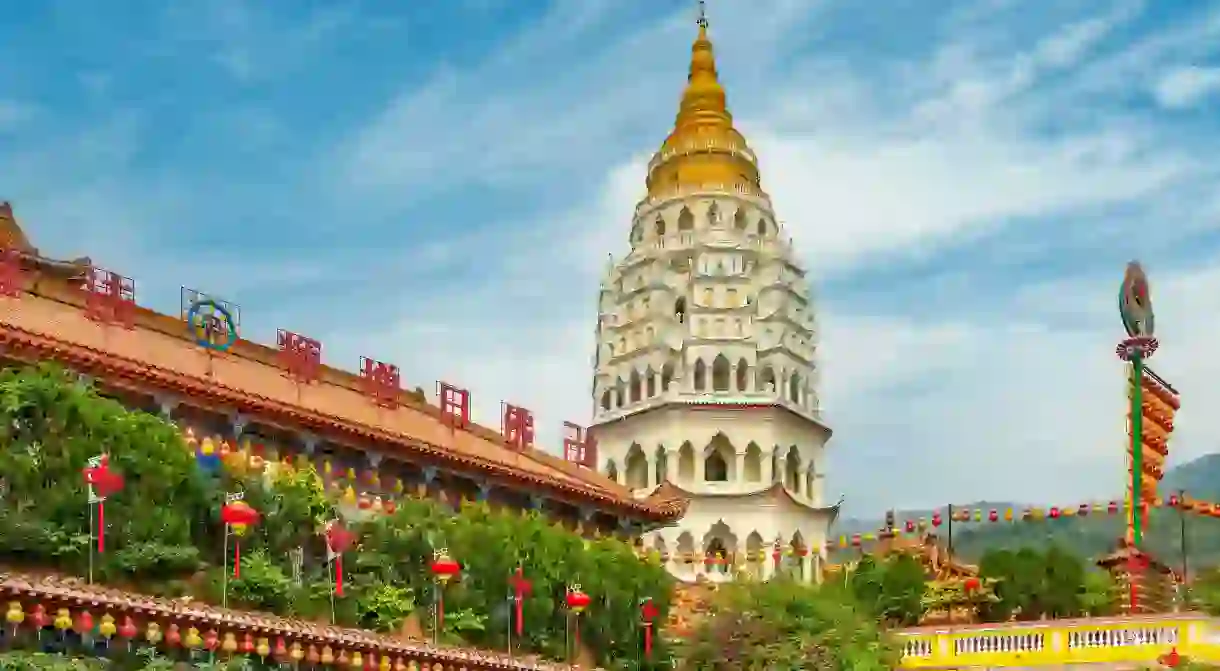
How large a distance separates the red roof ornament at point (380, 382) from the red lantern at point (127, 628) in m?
12.9

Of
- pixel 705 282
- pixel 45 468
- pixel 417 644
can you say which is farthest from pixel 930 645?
pixel 705 282

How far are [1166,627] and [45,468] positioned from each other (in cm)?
2132

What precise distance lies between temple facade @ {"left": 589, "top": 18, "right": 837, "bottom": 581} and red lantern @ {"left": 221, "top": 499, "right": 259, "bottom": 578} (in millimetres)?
29667

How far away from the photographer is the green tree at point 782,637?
33500mm

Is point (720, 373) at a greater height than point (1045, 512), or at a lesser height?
greater

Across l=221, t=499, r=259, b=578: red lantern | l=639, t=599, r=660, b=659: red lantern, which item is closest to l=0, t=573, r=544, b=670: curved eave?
l=221, t=499, r=259, b=578: red lantern

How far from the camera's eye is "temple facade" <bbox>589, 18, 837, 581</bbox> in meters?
55.1

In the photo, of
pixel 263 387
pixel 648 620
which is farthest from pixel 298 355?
pixel 648 620

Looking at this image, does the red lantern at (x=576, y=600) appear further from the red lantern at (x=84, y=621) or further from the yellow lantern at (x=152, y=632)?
the red lantern at (x=84, y=621)

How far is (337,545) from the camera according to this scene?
2603 centimetres

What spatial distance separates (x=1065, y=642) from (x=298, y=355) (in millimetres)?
15880

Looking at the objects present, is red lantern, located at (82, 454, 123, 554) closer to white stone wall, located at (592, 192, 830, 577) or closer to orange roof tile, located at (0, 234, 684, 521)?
orange roof tile, located at (0, 234, 684, 521)

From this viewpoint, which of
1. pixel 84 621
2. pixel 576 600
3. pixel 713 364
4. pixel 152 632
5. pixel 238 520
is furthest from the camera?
pixel 713 364

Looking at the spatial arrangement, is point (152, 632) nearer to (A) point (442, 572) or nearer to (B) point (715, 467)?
(A) point (442, 572)
